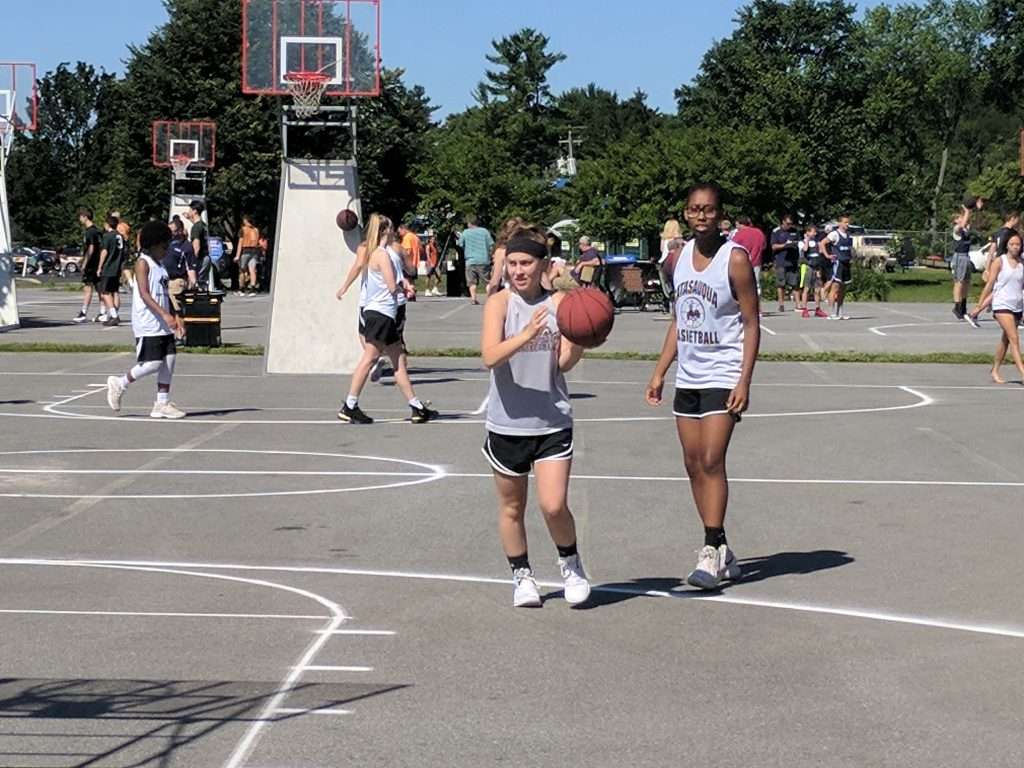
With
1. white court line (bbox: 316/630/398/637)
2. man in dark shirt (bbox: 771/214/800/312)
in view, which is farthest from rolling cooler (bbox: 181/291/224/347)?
white court line (bbox: 316/630/398/637)

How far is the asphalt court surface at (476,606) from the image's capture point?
20.0 feet

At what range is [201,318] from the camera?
25328mm

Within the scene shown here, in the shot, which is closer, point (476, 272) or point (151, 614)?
point (151, 614)

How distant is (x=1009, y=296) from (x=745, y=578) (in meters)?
12.6

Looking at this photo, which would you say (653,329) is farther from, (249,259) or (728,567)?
(728,567)

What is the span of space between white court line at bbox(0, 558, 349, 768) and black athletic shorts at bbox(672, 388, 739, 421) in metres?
2.06

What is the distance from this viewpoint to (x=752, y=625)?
8023 millimetres

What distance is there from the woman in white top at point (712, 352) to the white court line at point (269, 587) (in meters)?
1.85

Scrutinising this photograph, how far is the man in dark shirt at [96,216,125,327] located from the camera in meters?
30.8

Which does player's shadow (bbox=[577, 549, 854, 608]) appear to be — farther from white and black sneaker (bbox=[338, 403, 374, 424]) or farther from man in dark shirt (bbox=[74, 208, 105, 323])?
man in dark shirt (bbox=[74, 208, 105, 323])

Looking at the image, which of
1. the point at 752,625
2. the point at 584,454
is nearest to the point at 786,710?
the point at 752,625

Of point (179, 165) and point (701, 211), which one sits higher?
point (179, 165)

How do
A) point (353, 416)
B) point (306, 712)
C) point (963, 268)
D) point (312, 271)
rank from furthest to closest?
point (963, 268)
point (312, 271)
point (353, 416)
point (306, 712)

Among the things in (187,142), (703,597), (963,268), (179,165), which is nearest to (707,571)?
(703,597)
